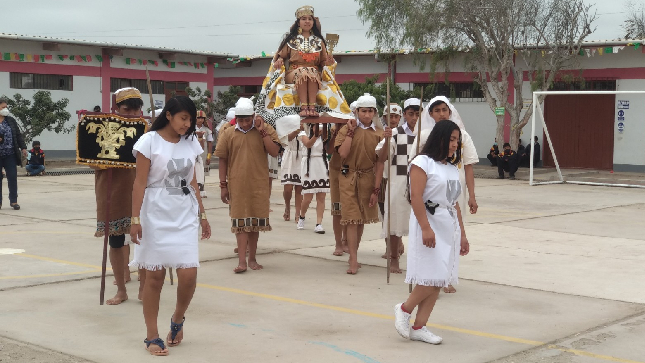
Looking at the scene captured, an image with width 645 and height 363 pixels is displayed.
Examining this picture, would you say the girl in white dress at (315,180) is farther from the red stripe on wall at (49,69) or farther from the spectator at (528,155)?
the red stripe on wall at (49,69)

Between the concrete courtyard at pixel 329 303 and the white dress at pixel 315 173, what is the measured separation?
67 centimetres

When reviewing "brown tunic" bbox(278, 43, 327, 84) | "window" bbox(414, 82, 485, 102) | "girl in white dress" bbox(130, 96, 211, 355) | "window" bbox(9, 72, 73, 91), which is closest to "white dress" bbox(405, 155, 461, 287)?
"girl in white dress" bbox(130, 96, 211, 355)

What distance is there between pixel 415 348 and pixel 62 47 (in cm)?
2538

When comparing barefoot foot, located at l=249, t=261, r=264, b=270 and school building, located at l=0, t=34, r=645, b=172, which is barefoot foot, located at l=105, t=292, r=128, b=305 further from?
school building, located at l=0, t=34, r=645, b=172

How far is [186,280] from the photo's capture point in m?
5.61

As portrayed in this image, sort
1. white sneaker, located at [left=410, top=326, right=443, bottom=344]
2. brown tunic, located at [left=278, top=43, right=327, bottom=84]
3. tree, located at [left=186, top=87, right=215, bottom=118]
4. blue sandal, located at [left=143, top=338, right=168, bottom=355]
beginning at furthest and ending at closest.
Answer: tree, located at [left=186, top=87, right=215, bottom=118]
brown tunic, located at [left=278, top=43, right=327, bottom=84]
white sneaker, located at [left=410, top=326, right=443, bottom=344]
blue sandal, located at [left=143, top=338, right=168, bottom=355]

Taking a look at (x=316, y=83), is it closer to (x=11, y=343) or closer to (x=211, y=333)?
(x=211, y=333)

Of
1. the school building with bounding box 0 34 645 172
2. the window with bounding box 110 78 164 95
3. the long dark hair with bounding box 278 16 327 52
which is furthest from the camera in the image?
the window with bounding box 110 78 164 95

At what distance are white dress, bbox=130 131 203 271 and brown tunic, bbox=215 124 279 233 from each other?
113 inches

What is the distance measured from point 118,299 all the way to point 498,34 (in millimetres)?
20252

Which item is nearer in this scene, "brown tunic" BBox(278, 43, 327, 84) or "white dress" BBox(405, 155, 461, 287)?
"white dress" BBox(405, 155, 461, 287)

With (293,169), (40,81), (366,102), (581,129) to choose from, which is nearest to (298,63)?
(366,102)

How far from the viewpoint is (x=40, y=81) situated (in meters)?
28.3

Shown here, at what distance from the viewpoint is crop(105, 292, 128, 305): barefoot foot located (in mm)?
7074
